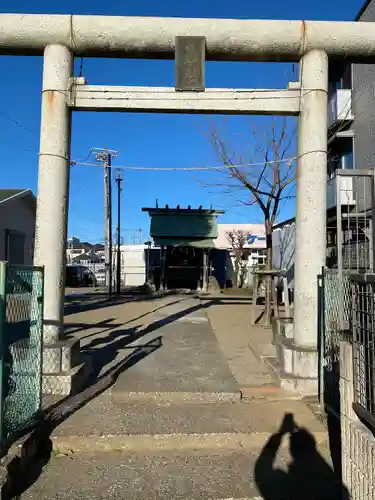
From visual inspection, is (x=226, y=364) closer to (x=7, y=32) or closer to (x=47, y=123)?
(x=47, y=123)

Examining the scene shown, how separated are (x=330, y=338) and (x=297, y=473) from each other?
168 centimetres

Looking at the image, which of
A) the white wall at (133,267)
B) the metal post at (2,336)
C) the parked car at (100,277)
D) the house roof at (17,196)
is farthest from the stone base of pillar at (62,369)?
the parked car at (100,277)

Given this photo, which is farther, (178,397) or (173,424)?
(178,397)

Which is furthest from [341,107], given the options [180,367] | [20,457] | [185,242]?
[20,457]

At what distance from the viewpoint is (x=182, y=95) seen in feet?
20.3

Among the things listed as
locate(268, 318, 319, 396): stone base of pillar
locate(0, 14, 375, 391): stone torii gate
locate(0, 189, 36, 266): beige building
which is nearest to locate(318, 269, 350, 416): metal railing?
locate(268, 318, 319, 396): stone base of pillar

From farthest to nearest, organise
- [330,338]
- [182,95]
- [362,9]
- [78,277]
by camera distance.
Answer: [78,277] < [362,9] < [182,95] < [330,338]

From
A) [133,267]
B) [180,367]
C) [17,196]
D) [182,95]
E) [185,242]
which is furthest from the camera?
[133,267]

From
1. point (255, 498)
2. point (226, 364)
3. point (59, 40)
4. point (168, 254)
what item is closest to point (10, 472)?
point (255, 498)

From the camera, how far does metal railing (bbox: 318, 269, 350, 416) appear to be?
15.9 ft

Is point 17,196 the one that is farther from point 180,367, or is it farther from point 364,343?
point 364,343

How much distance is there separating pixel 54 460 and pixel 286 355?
3.20 m

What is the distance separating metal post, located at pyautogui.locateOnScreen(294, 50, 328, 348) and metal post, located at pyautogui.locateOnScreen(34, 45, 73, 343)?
3.31 m

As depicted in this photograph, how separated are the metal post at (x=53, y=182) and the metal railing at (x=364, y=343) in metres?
4.00
